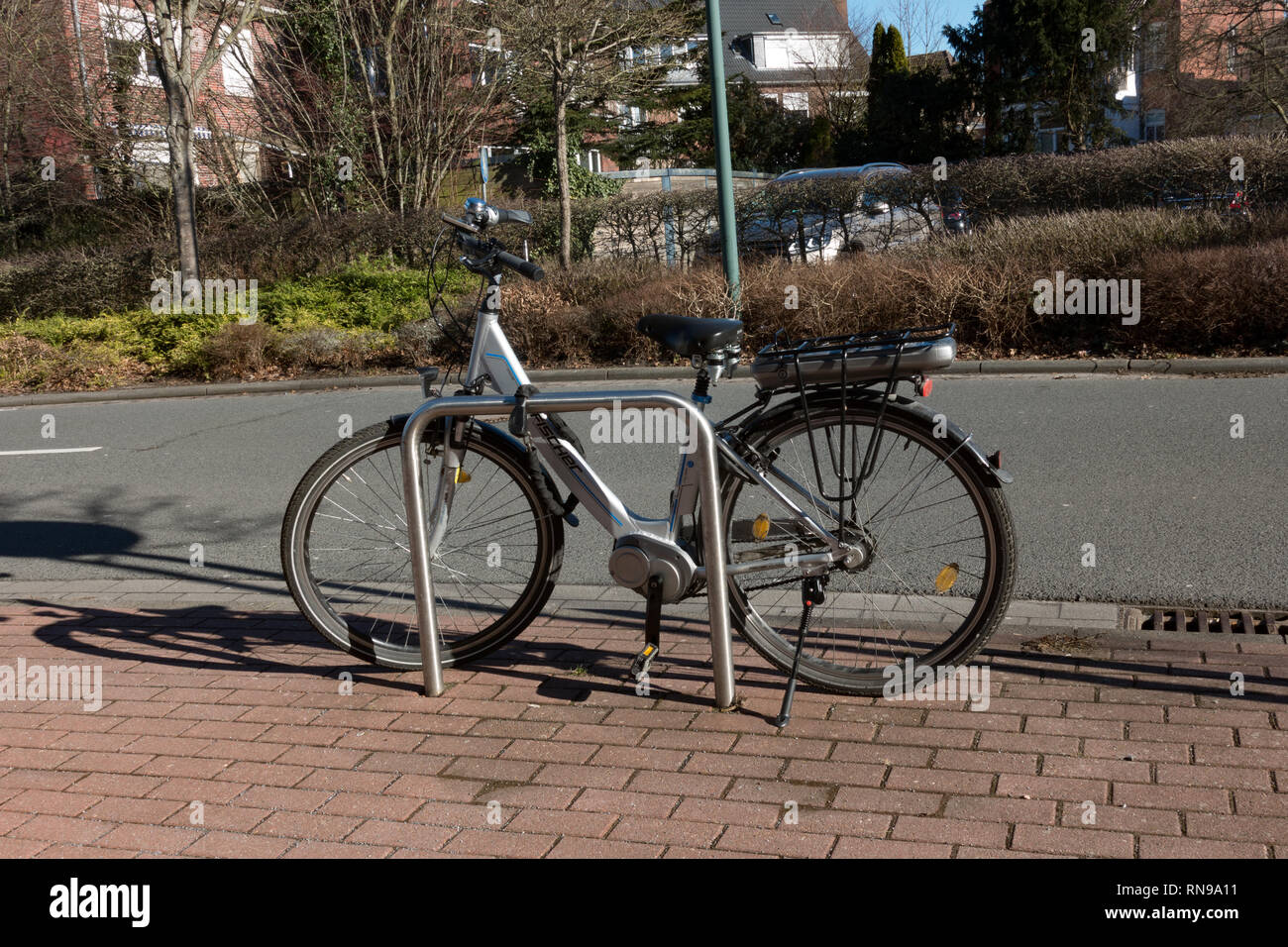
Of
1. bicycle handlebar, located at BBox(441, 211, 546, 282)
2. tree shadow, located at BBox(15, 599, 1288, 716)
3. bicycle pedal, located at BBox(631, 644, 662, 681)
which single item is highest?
bicycle handlebar, located at BBox(441, 211, 546, 282)

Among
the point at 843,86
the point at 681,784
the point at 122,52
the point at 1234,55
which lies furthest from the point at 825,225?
the point at 843,86

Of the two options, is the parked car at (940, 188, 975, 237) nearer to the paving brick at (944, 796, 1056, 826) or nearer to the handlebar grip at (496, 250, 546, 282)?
the handlebar grip at (496, 250, 546, 282)

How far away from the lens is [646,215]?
674 inches

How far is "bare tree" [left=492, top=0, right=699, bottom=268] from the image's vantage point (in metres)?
18.0

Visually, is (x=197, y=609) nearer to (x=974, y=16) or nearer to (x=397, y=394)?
(x=397, y=394)

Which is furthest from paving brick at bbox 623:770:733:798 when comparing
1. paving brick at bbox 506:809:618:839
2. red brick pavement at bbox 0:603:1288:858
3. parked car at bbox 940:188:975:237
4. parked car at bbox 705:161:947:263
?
parked car at bbox 940:188:975:237

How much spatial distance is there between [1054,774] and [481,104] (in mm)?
21879

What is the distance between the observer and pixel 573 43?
19.0 m

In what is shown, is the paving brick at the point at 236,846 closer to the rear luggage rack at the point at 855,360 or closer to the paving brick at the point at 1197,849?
the rear luggage rack at the point at 855,360

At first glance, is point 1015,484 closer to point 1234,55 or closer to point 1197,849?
point 1197,849

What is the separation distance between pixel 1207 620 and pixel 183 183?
51.5 feet

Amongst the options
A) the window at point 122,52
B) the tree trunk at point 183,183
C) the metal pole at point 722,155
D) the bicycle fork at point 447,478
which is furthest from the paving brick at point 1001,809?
the window at point 122,52

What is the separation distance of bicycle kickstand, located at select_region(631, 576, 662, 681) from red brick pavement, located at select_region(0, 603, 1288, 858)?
5.3 inches

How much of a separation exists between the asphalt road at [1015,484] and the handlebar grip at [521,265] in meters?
2.08
